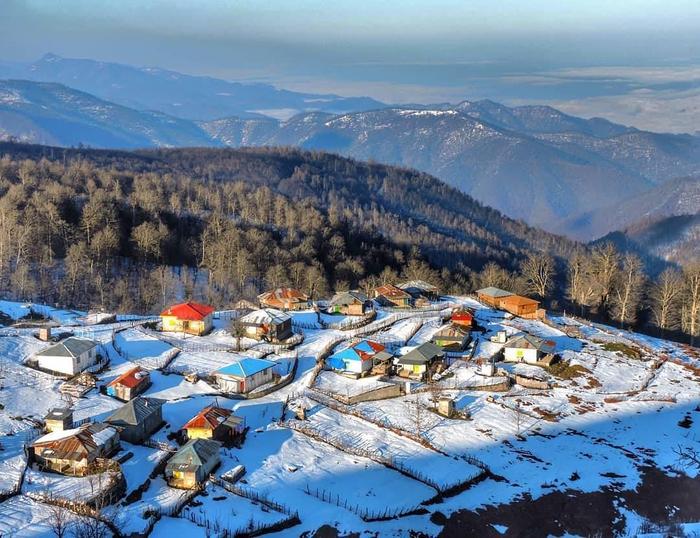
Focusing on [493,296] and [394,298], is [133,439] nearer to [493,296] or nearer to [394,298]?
[394,298]

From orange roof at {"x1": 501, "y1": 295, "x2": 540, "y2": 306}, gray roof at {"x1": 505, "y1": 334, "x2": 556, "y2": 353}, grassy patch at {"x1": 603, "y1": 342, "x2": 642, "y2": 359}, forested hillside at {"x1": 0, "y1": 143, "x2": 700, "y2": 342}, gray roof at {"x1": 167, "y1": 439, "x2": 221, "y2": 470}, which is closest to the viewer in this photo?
gray roof at {"x1": 167, "y1": 439, "x2": 221, "y2": 470}

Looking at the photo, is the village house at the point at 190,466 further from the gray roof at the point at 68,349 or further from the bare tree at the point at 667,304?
the bare tree at the point at 667,304

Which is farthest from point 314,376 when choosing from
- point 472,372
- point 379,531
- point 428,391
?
point 379,531

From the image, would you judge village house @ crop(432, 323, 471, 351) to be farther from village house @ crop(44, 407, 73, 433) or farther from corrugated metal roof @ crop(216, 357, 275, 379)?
village house @ crop(44, 407, 73, 433)

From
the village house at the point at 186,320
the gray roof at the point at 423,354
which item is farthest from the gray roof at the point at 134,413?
the gray roof at the point at 423,354

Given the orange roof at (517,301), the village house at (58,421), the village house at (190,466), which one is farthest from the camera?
the orange roof at (517,301)

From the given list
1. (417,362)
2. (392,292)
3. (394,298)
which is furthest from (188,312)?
(392,292)

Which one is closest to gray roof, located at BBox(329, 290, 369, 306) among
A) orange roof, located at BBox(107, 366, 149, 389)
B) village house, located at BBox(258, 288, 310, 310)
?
village house, located at BBox(258, 288, 310, 310)
